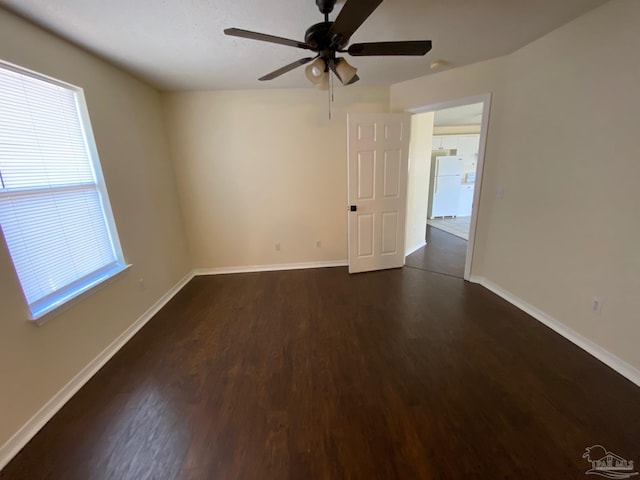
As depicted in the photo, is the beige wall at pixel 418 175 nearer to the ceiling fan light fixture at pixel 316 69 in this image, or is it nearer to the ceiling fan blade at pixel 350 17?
the ceiling fan light fixture at pixel 316 69

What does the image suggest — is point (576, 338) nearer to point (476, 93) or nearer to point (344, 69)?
point (476, 93)

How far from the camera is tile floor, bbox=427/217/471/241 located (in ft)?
18.1

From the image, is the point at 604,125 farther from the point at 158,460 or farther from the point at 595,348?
the point at 158,460

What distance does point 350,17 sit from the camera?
124cm

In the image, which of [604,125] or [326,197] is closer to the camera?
[604,125]

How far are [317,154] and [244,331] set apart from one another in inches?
98.2

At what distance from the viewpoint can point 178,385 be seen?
6.18 feet

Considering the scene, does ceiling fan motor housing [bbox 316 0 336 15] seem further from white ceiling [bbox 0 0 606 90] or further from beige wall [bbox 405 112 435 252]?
beige wall [bbox 405 112 435 252]

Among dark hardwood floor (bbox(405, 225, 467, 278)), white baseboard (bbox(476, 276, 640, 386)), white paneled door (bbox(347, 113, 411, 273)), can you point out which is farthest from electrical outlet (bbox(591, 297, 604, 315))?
white paneled door (bbox(347, 113, 411, 273))

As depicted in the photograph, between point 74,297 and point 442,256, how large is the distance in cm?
448

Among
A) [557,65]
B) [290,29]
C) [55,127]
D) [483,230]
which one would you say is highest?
[290,29]

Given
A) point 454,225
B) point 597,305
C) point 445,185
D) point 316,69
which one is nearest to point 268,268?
point 316,69

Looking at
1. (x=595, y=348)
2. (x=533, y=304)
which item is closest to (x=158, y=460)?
(x=595, y=348)

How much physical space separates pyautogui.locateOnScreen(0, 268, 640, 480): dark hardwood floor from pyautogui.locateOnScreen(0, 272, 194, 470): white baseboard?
4cm
